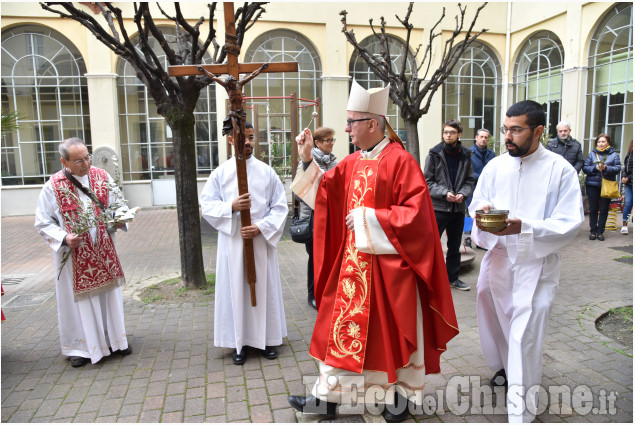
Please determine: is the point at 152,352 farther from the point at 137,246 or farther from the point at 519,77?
the point at 519,77

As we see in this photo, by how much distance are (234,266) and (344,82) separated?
A: 37.3ft

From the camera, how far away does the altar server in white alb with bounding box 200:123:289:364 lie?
12.6 feet

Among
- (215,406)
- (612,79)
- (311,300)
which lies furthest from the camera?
(612,79)

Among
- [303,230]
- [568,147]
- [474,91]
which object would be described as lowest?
[303,230]

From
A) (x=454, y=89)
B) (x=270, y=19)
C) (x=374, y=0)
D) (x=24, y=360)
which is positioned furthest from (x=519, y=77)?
(x=24, y=360)

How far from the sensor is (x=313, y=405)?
9.93 feet

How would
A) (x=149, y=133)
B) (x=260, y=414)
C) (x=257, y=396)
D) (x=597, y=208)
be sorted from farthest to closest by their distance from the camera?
1. (x=149, y=133)
2. (x=597, y=208)
3. (x=257, y=396)
4. (x=260, y=414)

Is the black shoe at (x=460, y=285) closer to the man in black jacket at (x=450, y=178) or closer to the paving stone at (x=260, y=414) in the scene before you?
the man in black jacket at (x=450, y=178)

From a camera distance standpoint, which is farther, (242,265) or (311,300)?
(311,300)

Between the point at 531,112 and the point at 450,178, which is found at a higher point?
the point at 531,112

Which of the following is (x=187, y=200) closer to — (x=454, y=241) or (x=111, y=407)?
(x=111, y=407)

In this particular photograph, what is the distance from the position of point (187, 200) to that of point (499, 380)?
4.09 metres

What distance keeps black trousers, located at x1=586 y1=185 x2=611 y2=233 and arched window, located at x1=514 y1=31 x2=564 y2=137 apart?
5.96 meters

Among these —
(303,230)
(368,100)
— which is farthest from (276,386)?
(368,100)
